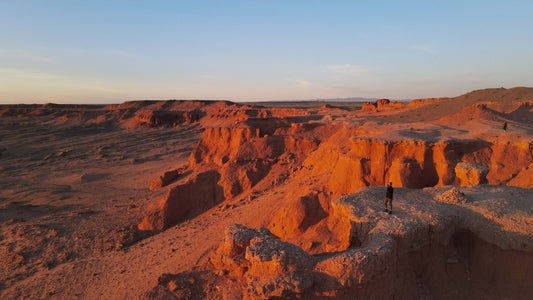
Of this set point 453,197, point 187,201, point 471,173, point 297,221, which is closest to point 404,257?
point 453,197

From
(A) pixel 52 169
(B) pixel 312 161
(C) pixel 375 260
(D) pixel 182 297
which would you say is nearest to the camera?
(C) pixel 375 260

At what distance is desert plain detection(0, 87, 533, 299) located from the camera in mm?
5828

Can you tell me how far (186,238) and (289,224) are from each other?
4269mm

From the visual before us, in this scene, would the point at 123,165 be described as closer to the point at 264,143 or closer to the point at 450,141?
the point at 264,143

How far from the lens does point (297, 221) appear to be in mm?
10578

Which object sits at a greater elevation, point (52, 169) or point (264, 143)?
point (264, 143)

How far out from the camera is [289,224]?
10648 millimetres

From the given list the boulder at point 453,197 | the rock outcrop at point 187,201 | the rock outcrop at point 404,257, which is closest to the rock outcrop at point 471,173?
the rock outcrop at point 404,257

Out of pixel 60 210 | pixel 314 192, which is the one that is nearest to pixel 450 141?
pixel 314 192

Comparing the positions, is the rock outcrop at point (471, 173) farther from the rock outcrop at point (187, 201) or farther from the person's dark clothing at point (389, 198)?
the rock outcrop at point (187, 201)

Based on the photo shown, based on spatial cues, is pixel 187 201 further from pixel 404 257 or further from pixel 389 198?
pixel 404 257

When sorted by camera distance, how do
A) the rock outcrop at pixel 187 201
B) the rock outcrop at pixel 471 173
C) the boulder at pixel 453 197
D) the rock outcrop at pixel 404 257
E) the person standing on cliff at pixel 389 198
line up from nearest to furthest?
the rock outcrop at pixel 404 257 < the person standing on cliff at pixel 389 198 < the boulder at pixel 453 197 < the rock outcrop at pixel 471 173 < the rock outcrop at pixel 187 201

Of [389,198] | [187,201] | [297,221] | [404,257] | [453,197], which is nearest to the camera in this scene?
[404,257]

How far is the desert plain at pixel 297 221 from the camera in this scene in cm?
583
